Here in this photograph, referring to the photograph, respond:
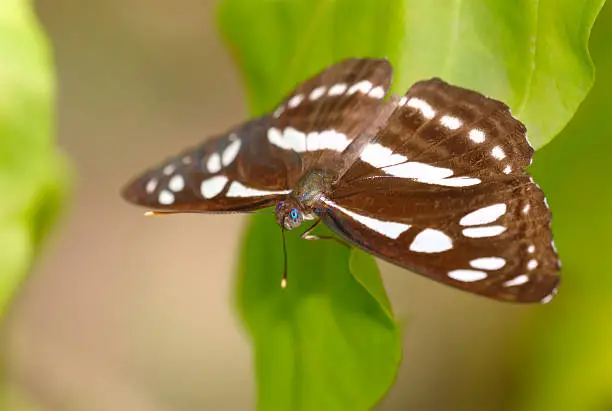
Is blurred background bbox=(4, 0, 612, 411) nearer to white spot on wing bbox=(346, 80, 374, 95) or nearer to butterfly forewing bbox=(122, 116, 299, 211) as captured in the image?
butterfly forewing bbox=(122, 116, 299, 211)

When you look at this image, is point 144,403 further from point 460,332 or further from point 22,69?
point 22,69

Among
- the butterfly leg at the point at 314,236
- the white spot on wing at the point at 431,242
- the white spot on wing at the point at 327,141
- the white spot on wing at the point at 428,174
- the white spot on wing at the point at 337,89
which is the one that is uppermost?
the white spot on wing at the point at 337,89

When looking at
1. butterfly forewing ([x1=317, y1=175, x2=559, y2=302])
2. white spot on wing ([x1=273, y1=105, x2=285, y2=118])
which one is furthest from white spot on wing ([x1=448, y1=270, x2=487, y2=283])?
white spot on wing ([x1=273, y1=105, x2=285, y2=118])

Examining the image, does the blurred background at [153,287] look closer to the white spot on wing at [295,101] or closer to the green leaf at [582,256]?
the green leaf at [582,256]

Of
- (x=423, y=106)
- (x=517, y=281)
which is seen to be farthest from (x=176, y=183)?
(x=517, y=281)

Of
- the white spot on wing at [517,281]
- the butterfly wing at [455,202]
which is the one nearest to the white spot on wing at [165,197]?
the butterfly wing at [455,202]

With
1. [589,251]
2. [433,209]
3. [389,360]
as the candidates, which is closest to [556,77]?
[433,209]
